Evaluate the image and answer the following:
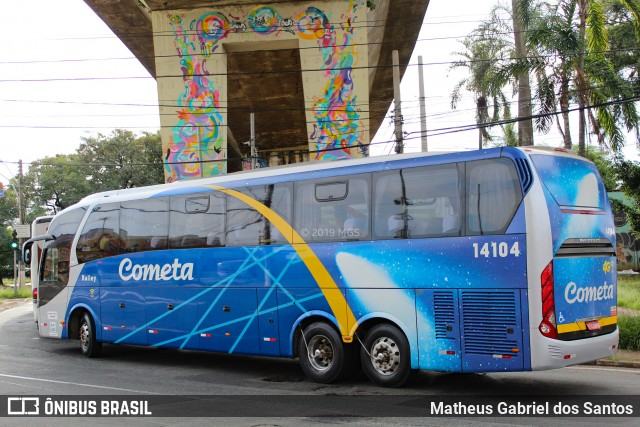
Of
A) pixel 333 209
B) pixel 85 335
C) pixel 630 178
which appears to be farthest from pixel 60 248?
pixel 630 178

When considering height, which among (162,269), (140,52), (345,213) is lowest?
(162,269)

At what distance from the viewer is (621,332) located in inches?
550

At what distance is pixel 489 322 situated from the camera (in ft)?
30.7

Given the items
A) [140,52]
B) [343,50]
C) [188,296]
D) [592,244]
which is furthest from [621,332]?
[140,52]

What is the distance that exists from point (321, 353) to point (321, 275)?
4.25 feet

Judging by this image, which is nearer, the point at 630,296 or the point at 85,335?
the point at 85,335

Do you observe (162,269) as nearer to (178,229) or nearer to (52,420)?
(178,229)

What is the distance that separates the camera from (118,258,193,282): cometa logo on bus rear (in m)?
13.5

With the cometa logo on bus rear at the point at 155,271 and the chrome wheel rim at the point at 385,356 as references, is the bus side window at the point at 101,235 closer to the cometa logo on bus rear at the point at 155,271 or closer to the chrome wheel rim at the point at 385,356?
the cometa logo on bus rear at the point at 155,271

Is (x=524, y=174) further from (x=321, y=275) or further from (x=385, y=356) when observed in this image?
(x=321, y=275)

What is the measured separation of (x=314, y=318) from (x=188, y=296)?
3086 millimetres

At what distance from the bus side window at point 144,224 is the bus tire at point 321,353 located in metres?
4.02

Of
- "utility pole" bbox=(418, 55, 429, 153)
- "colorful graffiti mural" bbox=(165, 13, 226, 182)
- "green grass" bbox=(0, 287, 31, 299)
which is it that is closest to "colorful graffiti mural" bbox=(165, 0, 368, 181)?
"colorful graffiti mural" bbox=(165, 13, 226, 182)

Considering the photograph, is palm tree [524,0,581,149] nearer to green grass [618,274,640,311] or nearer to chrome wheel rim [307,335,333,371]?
green grass [618,274,640,311]
